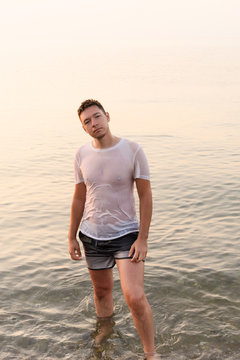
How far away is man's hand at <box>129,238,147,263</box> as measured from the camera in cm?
518

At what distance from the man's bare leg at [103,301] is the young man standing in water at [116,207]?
0.22 meters

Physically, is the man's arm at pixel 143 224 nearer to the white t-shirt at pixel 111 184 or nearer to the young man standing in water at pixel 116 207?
the young man standing in water at pixel 116 207

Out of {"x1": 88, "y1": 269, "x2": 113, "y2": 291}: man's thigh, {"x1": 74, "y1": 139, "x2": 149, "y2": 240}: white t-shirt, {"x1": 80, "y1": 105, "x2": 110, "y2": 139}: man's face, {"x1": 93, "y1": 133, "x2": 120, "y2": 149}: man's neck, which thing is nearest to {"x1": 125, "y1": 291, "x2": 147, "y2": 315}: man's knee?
{"x1": 74, "y1": 139, "x2": 149, "y2": 240}: white t-shirt

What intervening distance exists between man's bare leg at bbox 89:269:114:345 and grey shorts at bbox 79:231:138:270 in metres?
0.17

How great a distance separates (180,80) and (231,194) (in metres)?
39.1

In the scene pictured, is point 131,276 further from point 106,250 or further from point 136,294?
point 106,250

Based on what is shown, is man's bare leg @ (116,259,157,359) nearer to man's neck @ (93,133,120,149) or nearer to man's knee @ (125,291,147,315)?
man's knee @ (125,291,147,315)

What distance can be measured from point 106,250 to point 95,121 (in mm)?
1268

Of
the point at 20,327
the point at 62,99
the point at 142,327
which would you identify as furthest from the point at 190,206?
the point at 62,99

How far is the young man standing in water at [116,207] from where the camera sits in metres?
5.20

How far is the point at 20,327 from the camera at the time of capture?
6.63 m

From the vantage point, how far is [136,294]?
512cm

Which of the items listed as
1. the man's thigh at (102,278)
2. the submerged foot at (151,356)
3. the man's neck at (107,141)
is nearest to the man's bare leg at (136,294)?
the submerged foot at (151,356)

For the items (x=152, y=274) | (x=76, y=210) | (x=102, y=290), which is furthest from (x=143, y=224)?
(x=152, y=274)
